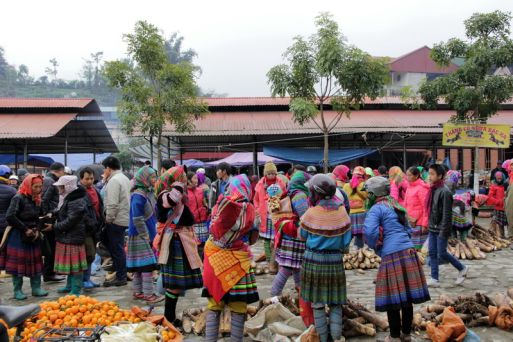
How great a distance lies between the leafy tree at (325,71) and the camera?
1227 centimetres

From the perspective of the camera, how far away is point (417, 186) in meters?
7.32

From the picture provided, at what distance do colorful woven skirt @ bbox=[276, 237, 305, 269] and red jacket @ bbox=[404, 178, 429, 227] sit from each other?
2692 mm

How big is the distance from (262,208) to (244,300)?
3440 millimetres

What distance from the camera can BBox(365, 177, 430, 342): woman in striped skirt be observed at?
412 cm

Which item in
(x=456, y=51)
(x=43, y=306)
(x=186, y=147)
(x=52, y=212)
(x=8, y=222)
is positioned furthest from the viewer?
(x=186, y=147)

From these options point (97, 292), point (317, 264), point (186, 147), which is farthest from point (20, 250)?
point (186, 147)

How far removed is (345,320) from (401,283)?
854 mm

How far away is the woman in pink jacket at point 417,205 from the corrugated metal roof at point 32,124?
1139cm

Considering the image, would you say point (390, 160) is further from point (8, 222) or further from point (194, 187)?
point (8, 222)

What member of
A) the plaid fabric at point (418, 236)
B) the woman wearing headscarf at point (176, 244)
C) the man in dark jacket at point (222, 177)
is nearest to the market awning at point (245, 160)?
the man in dark jacket at point (222, 177)

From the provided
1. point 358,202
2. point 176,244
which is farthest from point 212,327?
point 358,202

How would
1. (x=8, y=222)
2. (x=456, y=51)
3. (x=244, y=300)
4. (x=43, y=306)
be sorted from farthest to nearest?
(x=456, y=51)
(x=8, y=222)
(x=43, y=306)
(x=244, y=300)

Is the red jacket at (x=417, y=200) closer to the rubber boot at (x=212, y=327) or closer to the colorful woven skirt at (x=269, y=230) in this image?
the colorful woven skirt at (x=269, y=230)

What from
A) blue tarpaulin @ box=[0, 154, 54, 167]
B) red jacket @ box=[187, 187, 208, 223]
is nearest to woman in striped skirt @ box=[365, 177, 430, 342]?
red jacket @ box=[187, 187, 208, 223]
